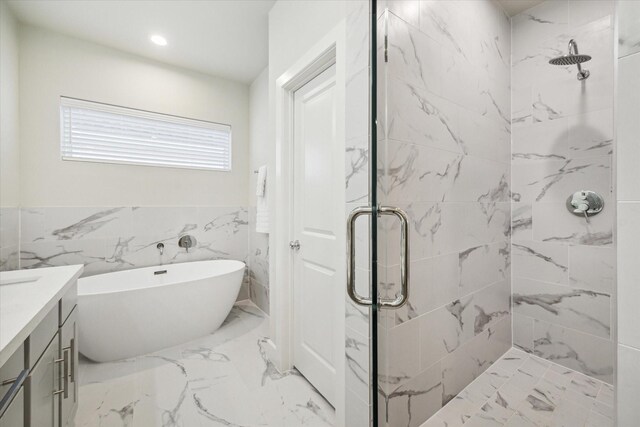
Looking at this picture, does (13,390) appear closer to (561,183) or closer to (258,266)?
(561,183)

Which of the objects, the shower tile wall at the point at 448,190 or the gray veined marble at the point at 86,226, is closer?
the shower tile wall at the point at 448,190

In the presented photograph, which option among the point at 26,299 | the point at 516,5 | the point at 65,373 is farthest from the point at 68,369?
the point at 516,5

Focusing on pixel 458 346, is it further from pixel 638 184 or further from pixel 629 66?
pixel 629 66

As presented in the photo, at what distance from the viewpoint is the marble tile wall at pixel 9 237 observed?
189 centimetres

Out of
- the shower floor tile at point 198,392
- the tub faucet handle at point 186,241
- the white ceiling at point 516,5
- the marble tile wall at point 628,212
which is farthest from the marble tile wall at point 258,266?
the marble tile wall at point 628,212

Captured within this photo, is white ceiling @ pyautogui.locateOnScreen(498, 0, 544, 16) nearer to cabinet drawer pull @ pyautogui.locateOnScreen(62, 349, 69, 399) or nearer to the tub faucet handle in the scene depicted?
cabinet drawer pull @ pyautogui.locateOnScreen(62, 349, 69, 399)

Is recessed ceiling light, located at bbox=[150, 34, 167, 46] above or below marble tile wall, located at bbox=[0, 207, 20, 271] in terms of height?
above

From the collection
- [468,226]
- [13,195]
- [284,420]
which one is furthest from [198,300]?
[468,226]

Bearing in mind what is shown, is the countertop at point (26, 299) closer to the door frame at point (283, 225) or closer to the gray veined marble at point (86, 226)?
the door frame at point (283, 225)

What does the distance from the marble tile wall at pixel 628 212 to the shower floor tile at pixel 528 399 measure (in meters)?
0.83

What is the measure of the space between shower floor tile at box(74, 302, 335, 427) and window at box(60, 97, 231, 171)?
68.3 inches

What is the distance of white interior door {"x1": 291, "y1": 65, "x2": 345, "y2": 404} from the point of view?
151 cm

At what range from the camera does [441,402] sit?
1346 mm

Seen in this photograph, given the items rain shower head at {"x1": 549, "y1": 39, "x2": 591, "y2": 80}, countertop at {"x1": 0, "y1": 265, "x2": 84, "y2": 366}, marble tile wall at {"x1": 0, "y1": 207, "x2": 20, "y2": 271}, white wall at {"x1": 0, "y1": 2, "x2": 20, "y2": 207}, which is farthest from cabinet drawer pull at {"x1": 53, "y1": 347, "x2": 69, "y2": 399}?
rain shower head at {"x1": 549, "y1": 39, "x2": 591, "y2": 80}
